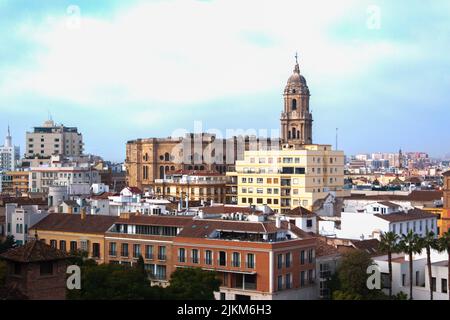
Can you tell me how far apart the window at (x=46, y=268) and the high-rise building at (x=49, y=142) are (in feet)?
467

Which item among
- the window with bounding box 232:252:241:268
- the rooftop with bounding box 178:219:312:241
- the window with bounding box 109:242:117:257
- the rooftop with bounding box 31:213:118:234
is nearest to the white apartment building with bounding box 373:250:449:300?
the rooftop with bounding box 178:219:312:241

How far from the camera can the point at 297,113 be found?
118938 mm

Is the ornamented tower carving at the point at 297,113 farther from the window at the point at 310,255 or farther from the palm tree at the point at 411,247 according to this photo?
the palm tree at the point at 411,247

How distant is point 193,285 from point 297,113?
80418 millimetres

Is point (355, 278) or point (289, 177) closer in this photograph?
A: point (355, 278)

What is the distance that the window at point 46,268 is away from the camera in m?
36.5

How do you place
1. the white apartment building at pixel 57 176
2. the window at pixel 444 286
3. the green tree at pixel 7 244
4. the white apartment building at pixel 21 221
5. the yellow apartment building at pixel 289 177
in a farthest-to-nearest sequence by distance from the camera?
the white apartment building at pixel 57 176, the yellow apartment building at pixel 289 177, the white apartment building at pixel 21 221, the green tree at pixel 7 244, the window at pixel 444 286

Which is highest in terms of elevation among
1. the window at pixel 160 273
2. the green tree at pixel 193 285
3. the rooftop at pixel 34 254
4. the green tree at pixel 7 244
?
the rooftop at pixel 34 254

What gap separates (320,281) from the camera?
50750 mm

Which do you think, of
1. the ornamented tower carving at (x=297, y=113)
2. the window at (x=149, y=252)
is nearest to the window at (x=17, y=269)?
the window at (x=149, y=252)

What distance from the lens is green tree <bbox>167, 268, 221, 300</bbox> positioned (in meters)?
39.9

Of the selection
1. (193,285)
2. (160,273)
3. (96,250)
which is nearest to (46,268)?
(193,285)

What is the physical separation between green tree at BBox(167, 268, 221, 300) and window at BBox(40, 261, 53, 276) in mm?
6407

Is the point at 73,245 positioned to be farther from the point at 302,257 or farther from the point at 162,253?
the point at 302,257
